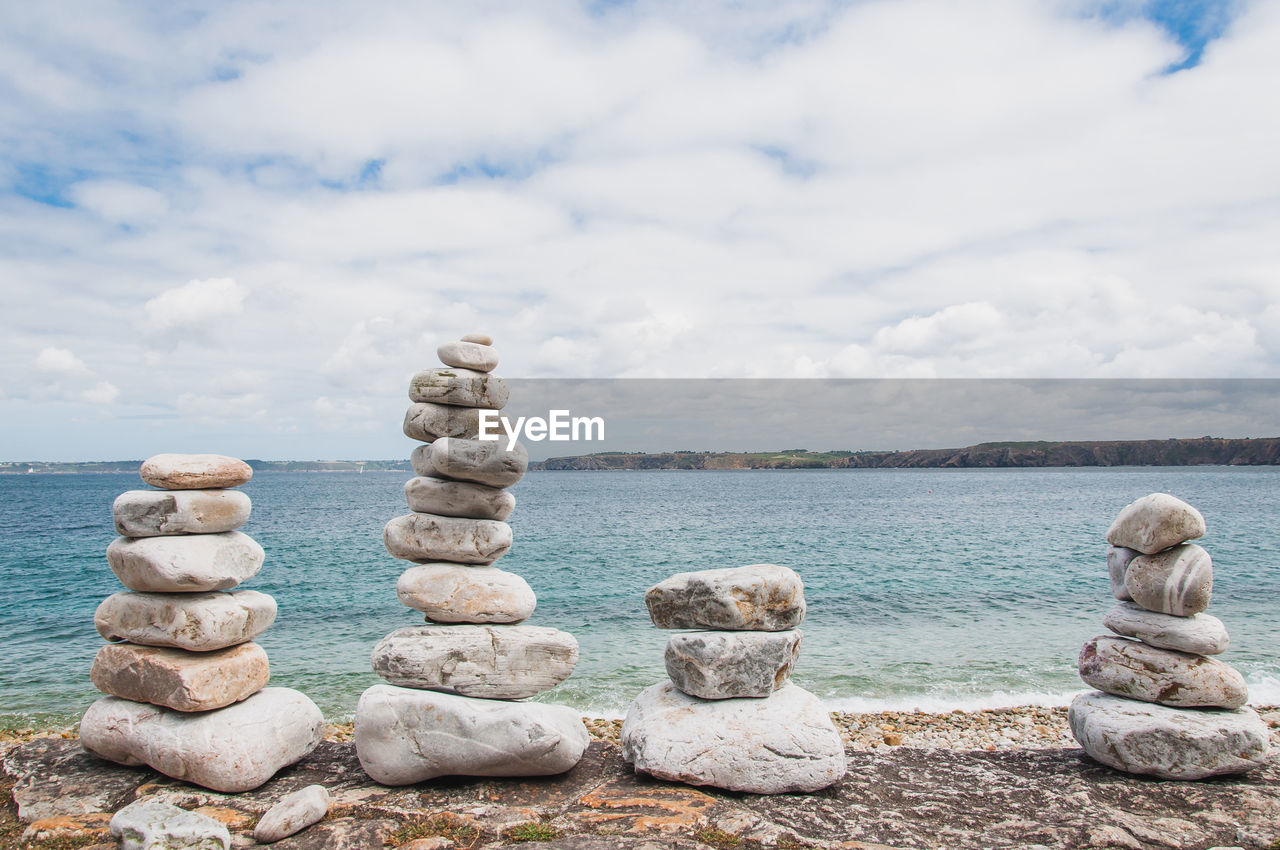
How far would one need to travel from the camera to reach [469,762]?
22.6 ft

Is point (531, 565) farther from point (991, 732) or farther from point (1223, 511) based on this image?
point (1223, 511)

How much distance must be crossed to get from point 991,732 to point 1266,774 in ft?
14.7

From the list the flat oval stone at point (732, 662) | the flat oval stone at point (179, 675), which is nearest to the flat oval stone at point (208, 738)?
the flat oval stone at point (179, 675)

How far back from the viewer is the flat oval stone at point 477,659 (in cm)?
736

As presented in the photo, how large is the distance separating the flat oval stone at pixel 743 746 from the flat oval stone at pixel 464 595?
5.93 ft

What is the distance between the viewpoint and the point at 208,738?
691 cm

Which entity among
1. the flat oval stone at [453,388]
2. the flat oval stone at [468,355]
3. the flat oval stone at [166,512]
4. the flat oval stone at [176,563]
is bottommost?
the flat oval stone at [176,563]

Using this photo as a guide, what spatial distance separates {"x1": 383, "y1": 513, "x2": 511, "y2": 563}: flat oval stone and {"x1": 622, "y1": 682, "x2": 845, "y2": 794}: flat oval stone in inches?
99.8


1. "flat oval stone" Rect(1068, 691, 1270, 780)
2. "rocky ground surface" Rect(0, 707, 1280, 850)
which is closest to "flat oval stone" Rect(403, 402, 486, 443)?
"rocky ground surface" Rect(0, 707, 1280, 850)

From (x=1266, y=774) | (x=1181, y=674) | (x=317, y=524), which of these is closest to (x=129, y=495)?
(x=1181, y=674)

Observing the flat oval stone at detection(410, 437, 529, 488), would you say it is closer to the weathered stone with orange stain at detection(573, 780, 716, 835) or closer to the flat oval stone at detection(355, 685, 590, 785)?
the flat oval stone at detection(355, 685, 590, 785)

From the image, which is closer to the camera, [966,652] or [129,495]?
[129,495]

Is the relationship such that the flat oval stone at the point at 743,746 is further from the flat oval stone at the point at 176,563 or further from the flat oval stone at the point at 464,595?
the flat oval stone at the point at 176,563

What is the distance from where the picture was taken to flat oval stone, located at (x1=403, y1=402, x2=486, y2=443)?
8.33 meters
